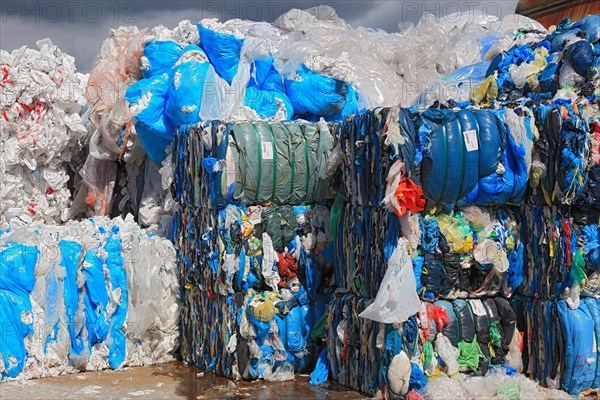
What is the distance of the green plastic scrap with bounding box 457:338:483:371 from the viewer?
18.9 ft

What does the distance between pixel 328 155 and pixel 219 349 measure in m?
1.79

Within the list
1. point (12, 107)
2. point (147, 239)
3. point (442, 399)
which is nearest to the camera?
point (442, 399)

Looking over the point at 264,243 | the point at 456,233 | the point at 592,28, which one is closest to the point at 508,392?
the point at 456,233

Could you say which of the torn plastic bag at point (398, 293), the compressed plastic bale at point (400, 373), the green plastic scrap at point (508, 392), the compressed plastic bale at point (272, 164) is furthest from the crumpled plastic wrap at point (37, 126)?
the green plastic scrap at point (508, 392)

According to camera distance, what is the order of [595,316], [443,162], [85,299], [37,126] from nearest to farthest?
[443,162]
[595,316]
[85,299]
[37,126]

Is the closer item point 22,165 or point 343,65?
point 343,65

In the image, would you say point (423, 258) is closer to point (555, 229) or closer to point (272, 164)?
point (555, 229)

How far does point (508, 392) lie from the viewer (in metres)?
5.55

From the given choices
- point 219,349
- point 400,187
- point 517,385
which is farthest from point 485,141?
point 219,349

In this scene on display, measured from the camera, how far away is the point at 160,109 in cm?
798

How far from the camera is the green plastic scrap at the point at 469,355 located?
18.9 feet

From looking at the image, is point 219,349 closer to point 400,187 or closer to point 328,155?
point 328,155

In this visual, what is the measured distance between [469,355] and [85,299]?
123 inches

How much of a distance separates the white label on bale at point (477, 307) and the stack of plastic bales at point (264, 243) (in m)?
1.33
